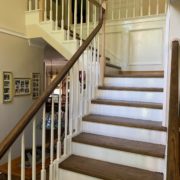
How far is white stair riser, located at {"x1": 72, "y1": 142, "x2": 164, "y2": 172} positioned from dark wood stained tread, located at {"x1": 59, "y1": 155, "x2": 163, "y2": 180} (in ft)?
0.16

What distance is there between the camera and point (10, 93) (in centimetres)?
386

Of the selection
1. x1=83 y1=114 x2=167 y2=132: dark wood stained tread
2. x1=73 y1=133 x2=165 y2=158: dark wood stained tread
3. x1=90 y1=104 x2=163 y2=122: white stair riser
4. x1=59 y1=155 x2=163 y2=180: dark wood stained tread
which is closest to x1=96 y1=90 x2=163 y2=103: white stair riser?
x1=90 y1=104 x2=163 y2=122: white stair riser

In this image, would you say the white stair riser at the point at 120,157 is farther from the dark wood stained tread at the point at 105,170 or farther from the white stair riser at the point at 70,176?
the white stair riser at the point at 70,176

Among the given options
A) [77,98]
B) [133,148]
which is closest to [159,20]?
[77,98]

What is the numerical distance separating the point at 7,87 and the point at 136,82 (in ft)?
7.48

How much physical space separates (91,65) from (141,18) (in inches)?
71.1

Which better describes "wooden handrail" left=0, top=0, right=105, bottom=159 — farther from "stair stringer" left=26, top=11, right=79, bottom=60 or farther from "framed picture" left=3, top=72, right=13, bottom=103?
"framed picture" left=3, top=72, right=13, bottom=103

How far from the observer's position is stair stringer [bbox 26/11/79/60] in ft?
11.3

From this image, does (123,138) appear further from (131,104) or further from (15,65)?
(15,65)

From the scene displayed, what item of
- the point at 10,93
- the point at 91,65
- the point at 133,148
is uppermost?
the point at 91,65

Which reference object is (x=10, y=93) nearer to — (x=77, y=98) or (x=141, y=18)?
(x=77, y=98)

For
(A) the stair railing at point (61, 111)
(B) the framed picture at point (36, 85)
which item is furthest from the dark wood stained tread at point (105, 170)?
(B) the framed picture at point (36, 85)

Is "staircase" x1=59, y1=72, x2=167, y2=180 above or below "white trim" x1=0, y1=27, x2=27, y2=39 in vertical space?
below

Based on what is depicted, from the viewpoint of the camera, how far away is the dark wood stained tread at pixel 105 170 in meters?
1.82
